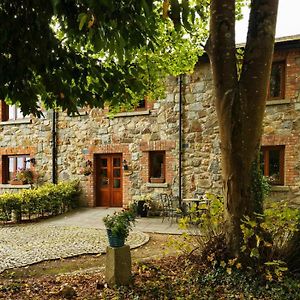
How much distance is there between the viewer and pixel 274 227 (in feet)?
15.0

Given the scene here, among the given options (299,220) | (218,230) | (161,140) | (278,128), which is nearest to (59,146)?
(161,140)

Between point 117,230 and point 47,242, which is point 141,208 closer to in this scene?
point 47,242

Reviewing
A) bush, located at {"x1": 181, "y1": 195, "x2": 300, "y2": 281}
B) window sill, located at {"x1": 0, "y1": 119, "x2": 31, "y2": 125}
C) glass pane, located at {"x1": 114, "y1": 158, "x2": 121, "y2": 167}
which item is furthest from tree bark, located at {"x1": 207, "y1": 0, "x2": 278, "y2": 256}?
window sill, located at {"x1": 0, "y1": 119, "x2": 31, "y2": 125}

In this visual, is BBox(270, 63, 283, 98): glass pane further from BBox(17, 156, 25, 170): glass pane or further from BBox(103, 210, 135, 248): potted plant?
BBox(17, 156, 25, 170): glass pane

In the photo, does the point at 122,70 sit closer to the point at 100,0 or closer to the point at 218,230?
the point at 100,0

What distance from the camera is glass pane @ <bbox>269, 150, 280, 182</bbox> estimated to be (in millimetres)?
A: 10328

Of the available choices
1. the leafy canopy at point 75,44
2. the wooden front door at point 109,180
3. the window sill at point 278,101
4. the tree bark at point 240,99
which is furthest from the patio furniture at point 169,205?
the leafy canopy at point 75,44

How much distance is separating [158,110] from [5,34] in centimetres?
904

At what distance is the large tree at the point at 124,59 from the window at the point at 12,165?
34.7 ft

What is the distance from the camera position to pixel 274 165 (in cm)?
1040

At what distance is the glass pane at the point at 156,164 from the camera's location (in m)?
11.7

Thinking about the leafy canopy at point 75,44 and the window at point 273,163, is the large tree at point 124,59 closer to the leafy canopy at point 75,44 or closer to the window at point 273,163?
the leafy canopy at point 75,44

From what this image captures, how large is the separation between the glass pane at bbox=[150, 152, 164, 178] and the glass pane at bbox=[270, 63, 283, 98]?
4196mm

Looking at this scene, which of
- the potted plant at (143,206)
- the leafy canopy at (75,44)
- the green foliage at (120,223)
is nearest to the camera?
the leafy canopy at (75,44)
